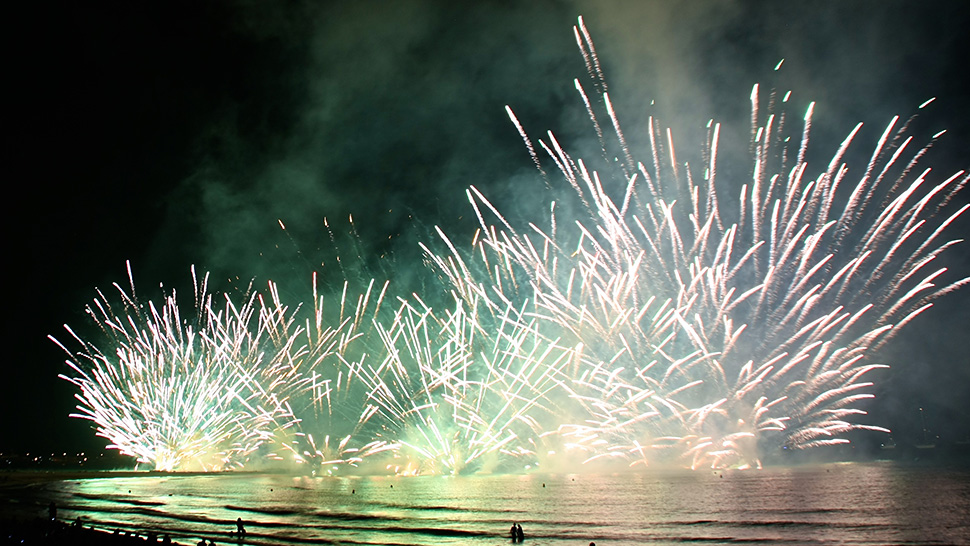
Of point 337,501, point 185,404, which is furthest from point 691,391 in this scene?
point 185,404

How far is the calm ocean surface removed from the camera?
2072cm

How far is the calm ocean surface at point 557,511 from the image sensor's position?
20.7 metres

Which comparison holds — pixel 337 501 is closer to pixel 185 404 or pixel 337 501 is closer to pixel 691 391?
pixel 185 404

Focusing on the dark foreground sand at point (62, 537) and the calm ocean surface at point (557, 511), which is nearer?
the dark foreground sand at point (62, 537)

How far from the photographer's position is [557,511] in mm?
28000

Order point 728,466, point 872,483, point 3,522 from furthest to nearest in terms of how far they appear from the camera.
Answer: point 728,466 → point 872,483 → point 3,522

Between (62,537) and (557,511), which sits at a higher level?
(62,537)

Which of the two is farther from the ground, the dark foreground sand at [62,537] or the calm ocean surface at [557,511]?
the dark foreground sand at [62,537]

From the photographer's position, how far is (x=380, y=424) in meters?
66.8

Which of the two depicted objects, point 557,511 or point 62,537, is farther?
point 557,511

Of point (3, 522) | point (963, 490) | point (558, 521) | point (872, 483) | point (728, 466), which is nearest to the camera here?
point (3, 522)

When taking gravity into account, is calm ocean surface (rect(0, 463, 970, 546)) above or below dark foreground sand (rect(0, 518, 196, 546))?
below

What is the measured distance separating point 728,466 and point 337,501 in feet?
153

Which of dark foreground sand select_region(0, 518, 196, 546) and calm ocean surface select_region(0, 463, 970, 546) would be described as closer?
dark foreground sand select_region(0, 518, 196, 546)
